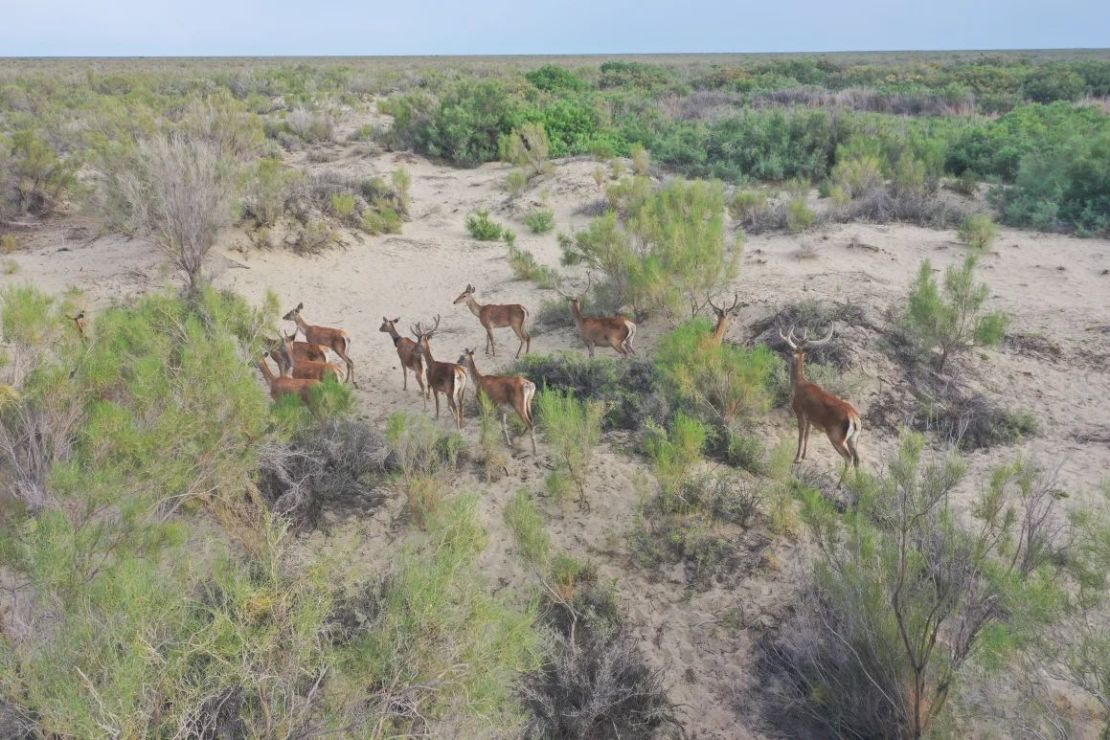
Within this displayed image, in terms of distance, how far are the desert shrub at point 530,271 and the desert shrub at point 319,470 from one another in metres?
6.35

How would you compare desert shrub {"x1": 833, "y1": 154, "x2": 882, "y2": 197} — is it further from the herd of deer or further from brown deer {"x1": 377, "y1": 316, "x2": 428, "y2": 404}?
brown deer {"x1": 377, "y1": 316, "x2": 428, "y2": 404}

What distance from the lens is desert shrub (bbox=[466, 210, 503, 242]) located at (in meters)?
15.8

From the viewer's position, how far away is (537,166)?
20.2 meters

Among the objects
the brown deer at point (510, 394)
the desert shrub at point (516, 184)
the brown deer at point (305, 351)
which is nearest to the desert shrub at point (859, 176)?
the desert shrub at point (516, 184)

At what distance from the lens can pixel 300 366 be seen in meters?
8.68

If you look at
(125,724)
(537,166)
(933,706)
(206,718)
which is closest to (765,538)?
(933,706)

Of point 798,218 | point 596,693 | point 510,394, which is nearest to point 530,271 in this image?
point 798,218

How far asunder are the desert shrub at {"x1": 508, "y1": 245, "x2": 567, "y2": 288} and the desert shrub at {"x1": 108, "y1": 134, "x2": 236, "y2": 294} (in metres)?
5.13

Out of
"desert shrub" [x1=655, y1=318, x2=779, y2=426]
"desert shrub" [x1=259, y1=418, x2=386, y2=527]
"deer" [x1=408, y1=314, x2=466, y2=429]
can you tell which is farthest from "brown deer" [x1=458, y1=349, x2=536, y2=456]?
"desert shrub" [x1=655, y1=318, x2=779, y2=426]

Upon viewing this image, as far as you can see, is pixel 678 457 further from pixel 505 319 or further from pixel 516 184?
pixel 516 184

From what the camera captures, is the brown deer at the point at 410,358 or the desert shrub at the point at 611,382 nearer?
the desert shrub at the point at 611,382

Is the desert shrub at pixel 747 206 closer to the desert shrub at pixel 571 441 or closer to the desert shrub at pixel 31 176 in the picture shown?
the desert shrub at pixel 571 441

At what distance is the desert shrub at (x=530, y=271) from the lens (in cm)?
1295

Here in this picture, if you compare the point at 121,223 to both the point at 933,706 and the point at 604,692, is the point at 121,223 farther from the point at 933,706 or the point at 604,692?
Result: the point at 933,706
